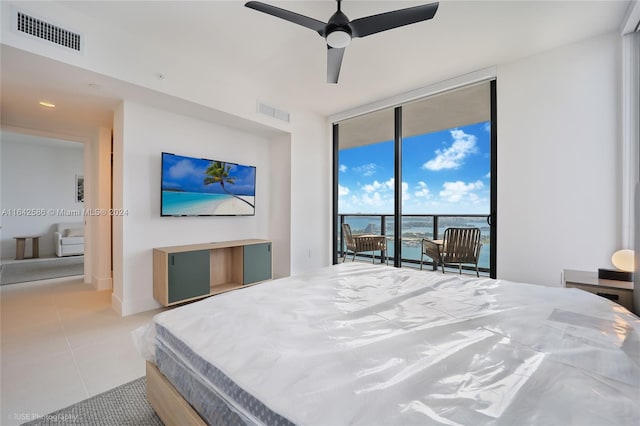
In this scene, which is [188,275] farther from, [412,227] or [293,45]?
[412,227]

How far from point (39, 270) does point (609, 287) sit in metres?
7.54

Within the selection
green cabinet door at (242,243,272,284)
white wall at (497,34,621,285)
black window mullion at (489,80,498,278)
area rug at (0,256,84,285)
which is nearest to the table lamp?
white wall at (497,34,621,285)

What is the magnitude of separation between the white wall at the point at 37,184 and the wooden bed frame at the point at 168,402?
709 centimetres

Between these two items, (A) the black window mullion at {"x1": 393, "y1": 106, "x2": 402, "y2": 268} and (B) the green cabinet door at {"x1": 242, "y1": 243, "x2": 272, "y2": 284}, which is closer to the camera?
(B) the green cabinet door at {"x1": 242, "y1": 243, "x2": 272, "y2": 284}

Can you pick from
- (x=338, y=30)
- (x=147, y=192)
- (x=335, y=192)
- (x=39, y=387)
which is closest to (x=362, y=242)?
(x=335, y=192)

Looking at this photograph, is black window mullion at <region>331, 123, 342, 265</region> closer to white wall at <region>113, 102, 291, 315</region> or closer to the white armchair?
white wall at <region>113, 102, 291, 315</region>

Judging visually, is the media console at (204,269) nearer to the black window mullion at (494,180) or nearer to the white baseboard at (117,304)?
the white baseboard at (117,304)

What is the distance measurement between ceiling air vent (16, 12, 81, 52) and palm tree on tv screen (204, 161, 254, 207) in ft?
5.23

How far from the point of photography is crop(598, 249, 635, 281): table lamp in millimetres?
2039

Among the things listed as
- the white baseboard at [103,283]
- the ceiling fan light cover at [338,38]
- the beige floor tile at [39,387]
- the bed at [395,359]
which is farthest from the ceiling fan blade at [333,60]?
the white baseboard at [103,283]

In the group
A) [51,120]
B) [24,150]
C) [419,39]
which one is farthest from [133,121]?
[24,150]

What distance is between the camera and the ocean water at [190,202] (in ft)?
10.1

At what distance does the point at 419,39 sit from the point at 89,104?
3.56 m

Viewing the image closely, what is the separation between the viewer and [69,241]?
590 centimetres
